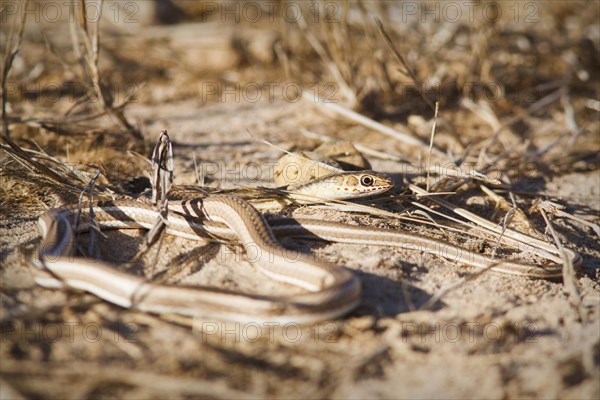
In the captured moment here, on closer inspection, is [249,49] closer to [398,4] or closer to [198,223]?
[398,4]

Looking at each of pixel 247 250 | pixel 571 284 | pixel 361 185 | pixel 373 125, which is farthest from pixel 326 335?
pixel 373 125

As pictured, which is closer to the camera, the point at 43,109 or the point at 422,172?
the point at 422,172

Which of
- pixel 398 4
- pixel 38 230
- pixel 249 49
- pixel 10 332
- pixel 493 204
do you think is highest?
pixel 398 4

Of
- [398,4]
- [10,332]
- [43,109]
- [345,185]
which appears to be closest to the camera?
[10,332]

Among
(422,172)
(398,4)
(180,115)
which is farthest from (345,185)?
(398,4)

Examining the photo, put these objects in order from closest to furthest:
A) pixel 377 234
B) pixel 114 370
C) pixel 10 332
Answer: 1. pixel 114 370
2. pixel 10 332
3. pixel 377 234

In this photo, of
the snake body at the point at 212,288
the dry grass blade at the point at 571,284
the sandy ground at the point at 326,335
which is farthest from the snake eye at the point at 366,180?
the dry grass blade at the point at 571,284

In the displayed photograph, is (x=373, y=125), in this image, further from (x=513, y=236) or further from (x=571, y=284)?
(x=571, y=284)
